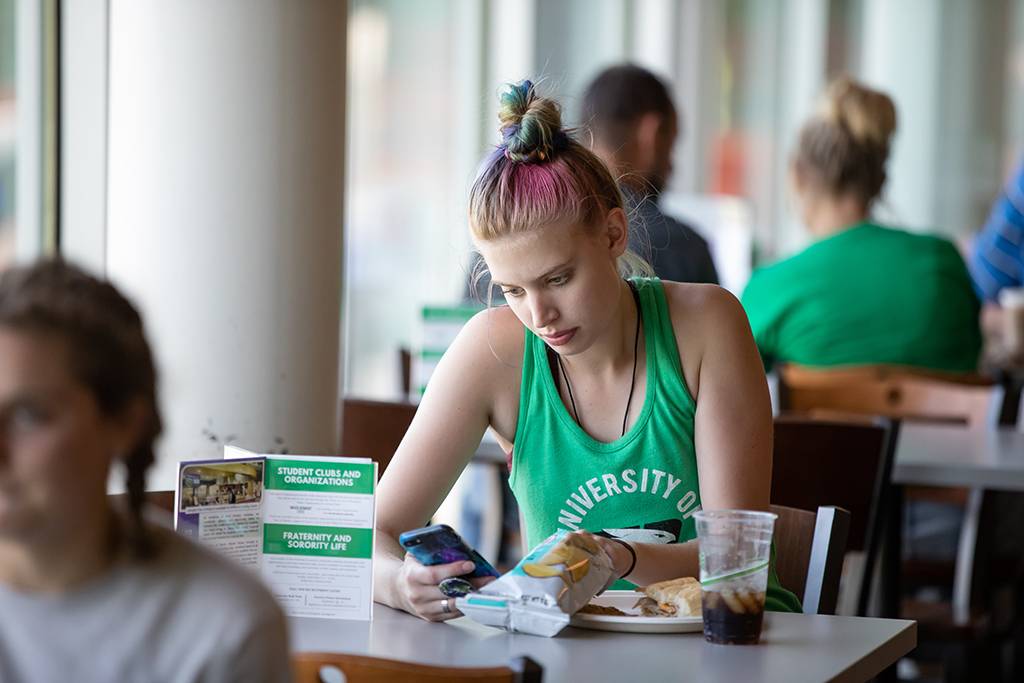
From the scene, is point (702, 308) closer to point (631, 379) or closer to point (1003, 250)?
point (631, 379)

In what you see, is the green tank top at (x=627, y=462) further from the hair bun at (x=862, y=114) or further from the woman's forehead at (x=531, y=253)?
the hair bun at (x=862, y=114)

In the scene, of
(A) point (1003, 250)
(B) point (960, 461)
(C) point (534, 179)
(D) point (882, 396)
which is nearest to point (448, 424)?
(C) point (534, 179)

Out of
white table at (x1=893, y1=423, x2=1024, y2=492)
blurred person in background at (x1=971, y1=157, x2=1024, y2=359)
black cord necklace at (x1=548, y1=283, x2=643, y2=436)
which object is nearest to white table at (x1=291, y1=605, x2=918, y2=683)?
black cord necklace at (x1=548, y1=283, x2=643, y2=436)

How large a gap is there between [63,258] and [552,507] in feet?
3.43

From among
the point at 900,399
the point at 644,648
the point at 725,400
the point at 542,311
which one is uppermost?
the point at 542,311

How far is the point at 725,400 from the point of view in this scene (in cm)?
182

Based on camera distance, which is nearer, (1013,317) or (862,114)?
(862,114)

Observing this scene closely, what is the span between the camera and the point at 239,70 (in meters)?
2.37

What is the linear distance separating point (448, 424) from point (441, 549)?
363 millimetres

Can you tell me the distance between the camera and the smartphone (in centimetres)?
155

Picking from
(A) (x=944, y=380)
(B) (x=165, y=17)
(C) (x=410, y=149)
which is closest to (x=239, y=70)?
(B) (x=165, y=17)

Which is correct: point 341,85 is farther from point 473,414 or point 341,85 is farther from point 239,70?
point 473,414

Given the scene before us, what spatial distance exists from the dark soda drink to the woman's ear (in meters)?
0.55

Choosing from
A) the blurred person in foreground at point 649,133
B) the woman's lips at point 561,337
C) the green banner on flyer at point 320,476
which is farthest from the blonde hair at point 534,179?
the blurred person in foreground at point 649,133
